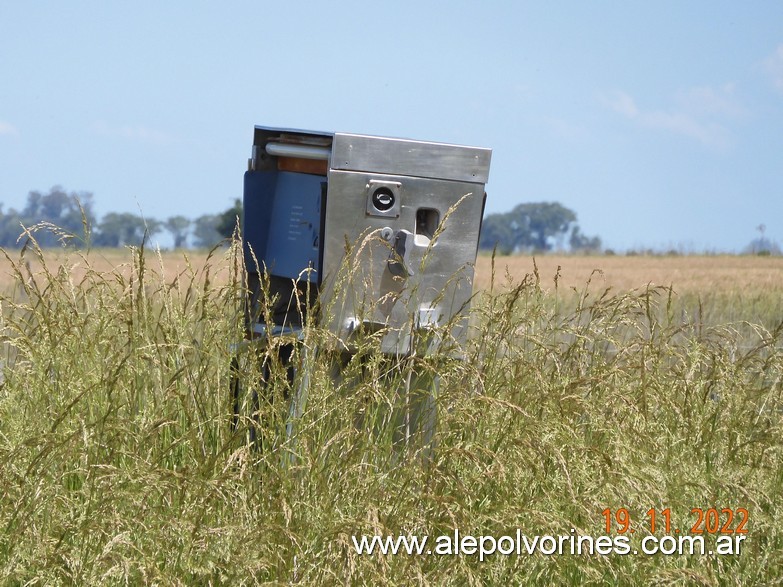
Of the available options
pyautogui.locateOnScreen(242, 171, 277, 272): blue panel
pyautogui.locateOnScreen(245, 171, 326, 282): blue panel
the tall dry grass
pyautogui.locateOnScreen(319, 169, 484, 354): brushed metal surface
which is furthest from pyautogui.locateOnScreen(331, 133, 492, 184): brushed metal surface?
pyautogui.locateOnScreen(242, 171, 277, 272): blue panel

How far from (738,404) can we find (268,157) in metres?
2.18

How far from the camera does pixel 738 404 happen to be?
160 inches

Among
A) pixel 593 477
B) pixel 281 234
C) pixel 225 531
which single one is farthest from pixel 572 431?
pixel 281 234

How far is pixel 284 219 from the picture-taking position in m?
4.49

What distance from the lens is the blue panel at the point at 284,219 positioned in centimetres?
430

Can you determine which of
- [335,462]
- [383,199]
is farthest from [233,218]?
[335,462]

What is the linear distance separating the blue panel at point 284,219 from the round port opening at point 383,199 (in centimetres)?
33

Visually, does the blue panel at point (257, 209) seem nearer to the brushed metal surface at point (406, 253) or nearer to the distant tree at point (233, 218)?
the distant tree at point (233, 218)

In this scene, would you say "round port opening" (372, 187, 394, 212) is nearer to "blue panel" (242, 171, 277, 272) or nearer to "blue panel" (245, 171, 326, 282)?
"blue panel" (245, 171, 326, 282)

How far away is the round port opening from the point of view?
156 inches

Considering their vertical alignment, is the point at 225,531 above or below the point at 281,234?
below

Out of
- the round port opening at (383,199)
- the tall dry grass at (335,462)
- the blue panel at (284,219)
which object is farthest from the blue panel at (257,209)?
the round port opening at (383,199)

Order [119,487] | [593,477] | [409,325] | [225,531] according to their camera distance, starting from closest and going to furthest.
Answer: [225,531] → [119,487] → [593,477] → [409,325]

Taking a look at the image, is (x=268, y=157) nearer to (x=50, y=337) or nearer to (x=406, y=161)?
(x=406, y=161)
